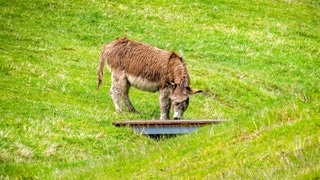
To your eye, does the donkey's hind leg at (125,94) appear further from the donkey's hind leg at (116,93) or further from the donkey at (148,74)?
the donkey's hind leg at (116,93)

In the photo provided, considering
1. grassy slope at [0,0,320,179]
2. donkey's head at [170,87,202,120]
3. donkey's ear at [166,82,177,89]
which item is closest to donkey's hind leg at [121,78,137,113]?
grassy slope at [0,0,320,179]

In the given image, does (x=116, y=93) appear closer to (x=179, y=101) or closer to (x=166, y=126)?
(x=179, y=101)

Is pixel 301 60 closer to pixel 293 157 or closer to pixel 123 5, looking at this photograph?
pixel 123 5

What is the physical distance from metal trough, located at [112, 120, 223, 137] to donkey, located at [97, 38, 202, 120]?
2.30 m

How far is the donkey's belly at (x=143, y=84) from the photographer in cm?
2495

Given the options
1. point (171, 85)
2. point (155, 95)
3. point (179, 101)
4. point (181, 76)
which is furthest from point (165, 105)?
point (155, 95)

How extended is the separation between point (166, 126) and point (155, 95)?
9.33 meters

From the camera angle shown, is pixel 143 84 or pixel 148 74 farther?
pixel 143 84

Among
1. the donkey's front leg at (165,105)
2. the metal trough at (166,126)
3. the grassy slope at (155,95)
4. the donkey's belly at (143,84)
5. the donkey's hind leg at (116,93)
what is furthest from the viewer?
the donkey's hind leg at (116,93)

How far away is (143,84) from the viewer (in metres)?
25.1

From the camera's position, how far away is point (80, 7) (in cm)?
4528

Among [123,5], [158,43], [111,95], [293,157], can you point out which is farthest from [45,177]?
[123,5]

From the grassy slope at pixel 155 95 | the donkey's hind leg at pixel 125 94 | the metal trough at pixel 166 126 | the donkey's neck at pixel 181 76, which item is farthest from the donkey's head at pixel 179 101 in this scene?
the donkey's hind leg at pixel 125 94

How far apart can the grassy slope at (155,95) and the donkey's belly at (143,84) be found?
1.04 metres
